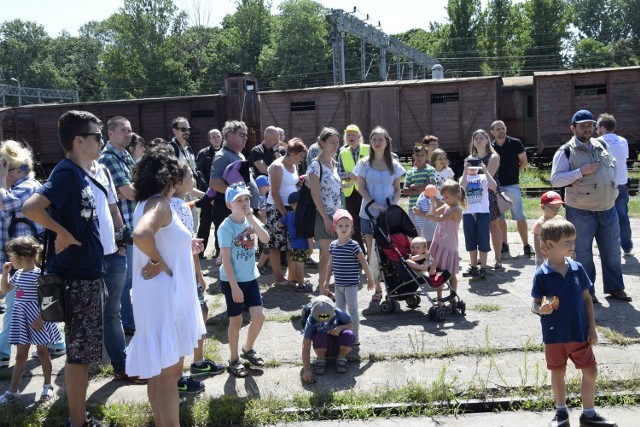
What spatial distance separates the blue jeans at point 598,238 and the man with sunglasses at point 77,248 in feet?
15.3

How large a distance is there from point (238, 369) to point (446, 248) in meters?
2.63

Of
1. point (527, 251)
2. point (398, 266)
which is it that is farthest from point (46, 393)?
point (527, 251)

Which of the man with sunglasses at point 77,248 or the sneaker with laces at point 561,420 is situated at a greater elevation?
the man with sunglasses at point 77,248

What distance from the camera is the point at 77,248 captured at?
4027 millimetres

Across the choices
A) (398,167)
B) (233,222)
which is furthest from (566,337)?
(398,167)

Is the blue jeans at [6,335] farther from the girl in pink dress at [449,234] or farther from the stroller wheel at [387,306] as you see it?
the girl in pink dress at [449,234]

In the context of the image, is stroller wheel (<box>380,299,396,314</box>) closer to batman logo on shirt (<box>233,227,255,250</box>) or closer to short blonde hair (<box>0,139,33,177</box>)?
batman logo on shirt (<box>233,227,255,250</box>)

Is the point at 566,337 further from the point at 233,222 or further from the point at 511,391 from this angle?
the point at 233,222

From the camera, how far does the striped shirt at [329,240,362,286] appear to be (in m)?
5.46

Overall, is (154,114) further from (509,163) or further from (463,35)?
(463,35)

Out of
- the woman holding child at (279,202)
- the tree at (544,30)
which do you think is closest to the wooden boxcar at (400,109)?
the woman holding child at (279,202)

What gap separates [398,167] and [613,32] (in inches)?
3556

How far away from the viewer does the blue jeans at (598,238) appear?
650 cm

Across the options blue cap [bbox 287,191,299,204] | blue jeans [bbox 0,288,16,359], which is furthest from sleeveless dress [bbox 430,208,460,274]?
blue jeans [bbox 0,288,16,359]
